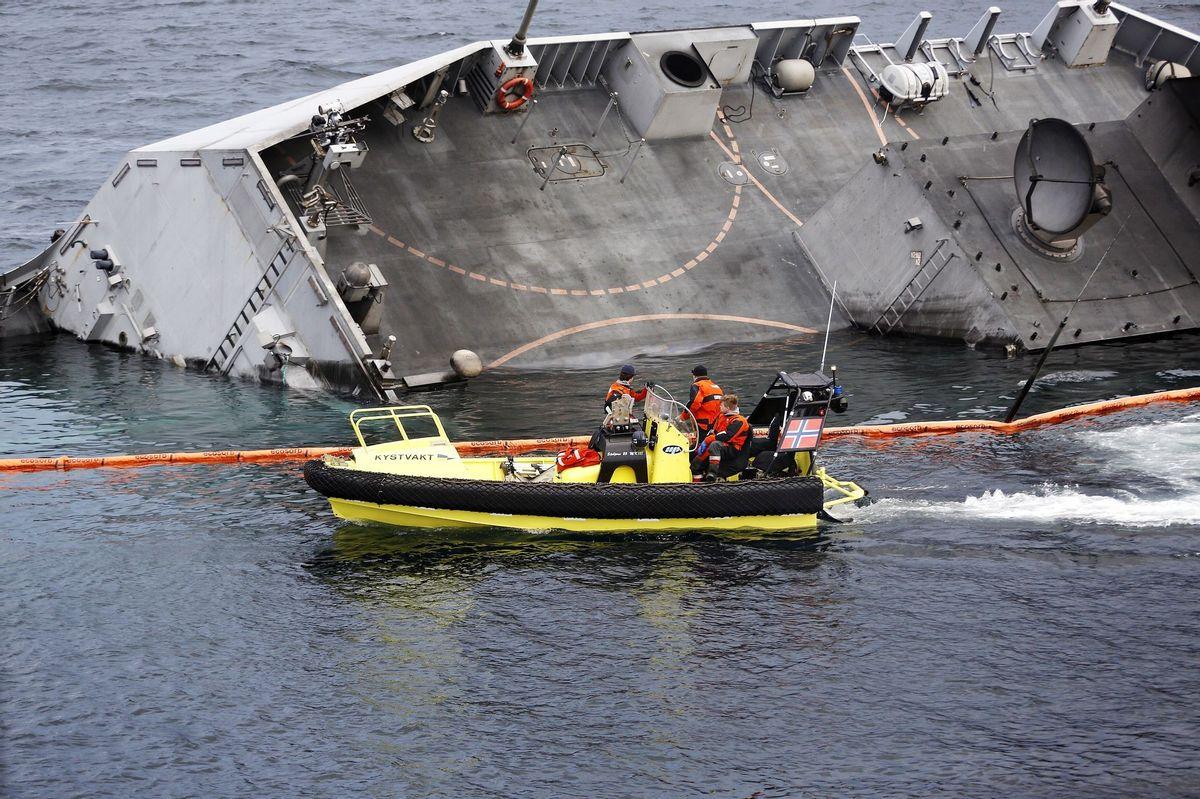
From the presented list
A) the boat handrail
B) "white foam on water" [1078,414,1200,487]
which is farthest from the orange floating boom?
"white foam on water" [1078,414,1200,487]

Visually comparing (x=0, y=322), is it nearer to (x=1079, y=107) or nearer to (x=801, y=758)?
(x=801, y=758)

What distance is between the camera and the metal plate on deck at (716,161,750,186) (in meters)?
37.3

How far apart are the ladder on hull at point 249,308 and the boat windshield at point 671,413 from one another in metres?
9.98

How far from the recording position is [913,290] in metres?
34.1

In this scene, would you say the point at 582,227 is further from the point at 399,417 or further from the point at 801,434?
the point at 801,434

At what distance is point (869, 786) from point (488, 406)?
14.6 metres

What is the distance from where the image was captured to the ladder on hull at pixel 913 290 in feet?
110

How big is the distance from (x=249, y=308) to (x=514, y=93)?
8966mm

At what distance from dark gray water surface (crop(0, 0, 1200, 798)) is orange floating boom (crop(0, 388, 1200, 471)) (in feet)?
1.66

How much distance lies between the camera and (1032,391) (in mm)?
30281

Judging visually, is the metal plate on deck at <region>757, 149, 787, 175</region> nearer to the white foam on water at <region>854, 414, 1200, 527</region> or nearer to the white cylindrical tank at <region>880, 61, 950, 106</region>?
the white cylindrical tank at <region>880, 61, 950, 106</region>

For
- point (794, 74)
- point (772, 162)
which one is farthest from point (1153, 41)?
point (772, 162)

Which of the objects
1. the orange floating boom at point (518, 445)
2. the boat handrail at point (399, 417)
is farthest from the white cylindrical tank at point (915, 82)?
the boat handrail at point (399, 417)

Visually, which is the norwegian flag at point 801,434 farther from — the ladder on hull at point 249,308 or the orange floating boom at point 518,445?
the ladder on hull at point 249,308
